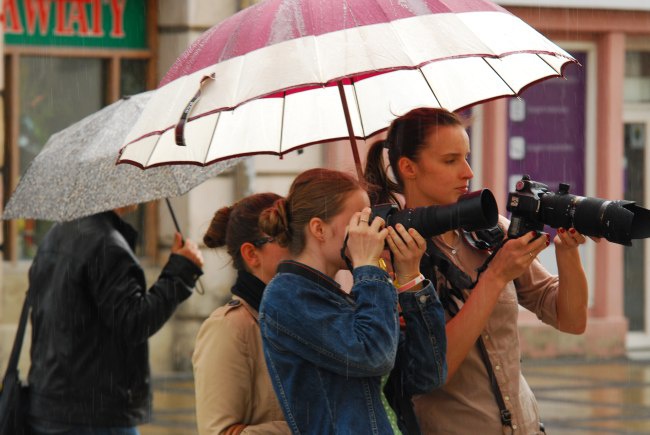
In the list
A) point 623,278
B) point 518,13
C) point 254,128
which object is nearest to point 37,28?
point 518,13

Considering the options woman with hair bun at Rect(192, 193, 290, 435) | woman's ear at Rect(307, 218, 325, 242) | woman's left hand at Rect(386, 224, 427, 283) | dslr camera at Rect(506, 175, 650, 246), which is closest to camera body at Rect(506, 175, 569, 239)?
dslr camera at Rect(506, 175, 650, 246)

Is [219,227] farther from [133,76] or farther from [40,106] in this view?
[133,76]

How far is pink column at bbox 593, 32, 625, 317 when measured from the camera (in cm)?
1373

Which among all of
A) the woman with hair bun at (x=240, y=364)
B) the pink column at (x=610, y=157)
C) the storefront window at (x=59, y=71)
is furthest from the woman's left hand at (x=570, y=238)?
the pink column at (x=610, y=157)

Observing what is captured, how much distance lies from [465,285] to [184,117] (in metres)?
0.90

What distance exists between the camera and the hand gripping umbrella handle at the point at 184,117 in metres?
3.49

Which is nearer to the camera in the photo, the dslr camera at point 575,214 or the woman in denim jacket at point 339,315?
the woman in denim jacket at point 339,315

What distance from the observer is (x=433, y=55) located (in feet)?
11.5

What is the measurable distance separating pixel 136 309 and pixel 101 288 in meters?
0.16

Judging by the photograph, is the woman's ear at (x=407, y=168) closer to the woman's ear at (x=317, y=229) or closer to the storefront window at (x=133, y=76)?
the woman's ear at (x=317, y=229)

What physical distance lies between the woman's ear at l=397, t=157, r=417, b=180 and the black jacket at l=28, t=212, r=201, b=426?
62.9 inches

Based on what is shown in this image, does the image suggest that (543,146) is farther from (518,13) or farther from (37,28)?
(37,28)

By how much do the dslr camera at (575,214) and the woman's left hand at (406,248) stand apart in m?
0.31

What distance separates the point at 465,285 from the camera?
147 inches
